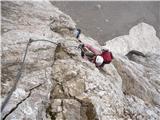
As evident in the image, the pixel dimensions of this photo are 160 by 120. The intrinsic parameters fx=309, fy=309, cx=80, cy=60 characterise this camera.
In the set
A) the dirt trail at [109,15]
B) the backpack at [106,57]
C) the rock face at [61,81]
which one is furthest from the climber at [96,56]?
the dirt trail at [109,15]

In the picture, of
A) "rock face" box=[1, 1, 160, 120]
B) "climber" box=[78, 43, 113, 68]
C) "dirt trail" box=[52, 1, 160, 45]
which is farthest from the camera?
"dirt trail" box=[52, 1, 160, 45]

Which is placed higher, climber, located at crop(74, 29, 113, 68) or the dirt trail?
the dirt trail

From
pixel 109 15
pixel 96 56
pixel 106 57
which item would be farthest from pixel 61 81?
pixel 109 15

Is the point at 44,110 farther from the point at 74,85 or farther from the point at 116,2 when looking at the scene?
the point at 116,2

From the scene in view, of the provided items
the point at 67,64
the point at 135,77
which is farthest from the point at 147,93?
the point at 67,64

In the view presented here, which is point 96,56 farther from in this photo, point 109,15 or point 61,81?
point 109,15

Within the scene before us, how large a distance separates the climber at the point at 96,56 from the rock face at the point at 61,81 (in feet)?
1.01

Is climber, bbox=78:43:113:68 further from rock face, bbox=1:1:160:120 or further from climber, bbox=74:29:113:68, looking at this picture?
rock face, bbox=1:1:160:120

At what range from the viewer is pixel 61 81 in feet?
38.1

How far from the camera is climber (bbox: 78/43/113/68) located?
43.2 feet

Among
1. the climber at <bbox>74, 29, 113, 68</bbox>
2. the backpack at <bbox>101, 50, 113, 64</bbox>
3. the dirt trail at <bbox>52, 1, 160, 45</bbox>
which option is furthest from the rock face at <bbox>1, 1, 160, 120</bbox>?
the dirt trail at <bbox>52, 1, 160, 45</bbox>

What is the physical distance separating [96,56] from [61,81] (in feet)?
7.73

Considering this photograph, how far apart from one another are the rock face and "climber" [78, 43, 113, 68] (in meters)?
0.31

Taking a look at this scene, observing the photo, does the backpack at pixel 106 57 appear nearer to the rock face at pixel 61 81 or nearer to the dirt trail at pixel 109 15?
the rock face at pixel 61 81
